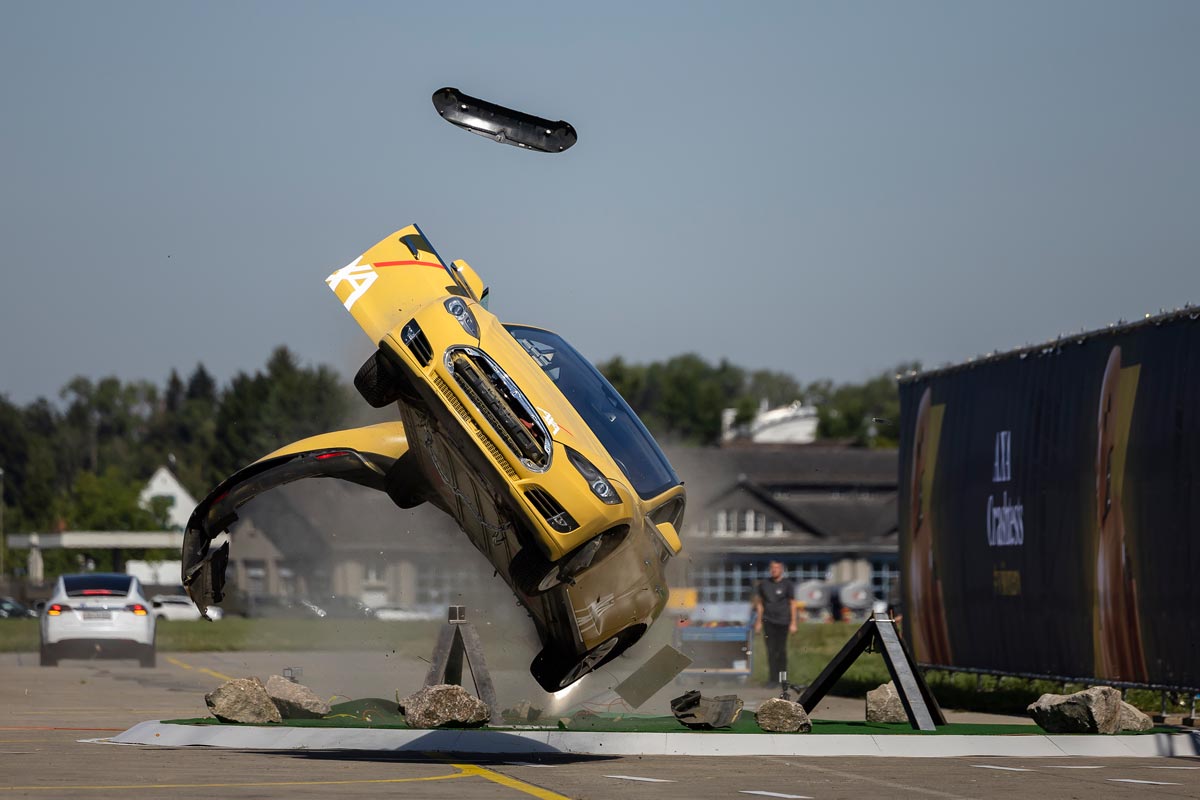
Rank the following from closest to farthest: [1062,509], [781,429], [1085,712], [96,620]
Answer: [1085,712], [1062,509], [96,620], [781,429]

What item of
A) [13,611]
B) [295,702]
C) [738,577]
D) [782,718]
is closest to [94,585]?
[295,702]

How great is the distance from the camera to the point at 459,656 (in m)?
16.8

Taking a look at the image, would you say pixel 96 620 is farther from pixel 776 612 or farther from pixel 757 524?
pixel 757 524

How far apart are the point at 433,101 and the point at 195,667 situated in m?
18.2

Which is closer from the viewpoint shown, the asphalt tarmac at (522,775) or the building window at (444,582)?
the asphalt tarmac at (522,775)

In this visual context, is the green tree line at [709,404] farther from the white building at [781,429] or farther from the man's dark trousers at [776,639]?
the man's dark trousers at [776,639]

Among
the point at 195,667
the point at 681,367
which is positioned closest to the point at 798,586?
the point at 195,667

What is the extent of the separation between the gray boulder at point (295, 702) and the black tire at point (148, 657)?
13443 millimetres

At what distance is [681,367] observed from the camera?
185 meters

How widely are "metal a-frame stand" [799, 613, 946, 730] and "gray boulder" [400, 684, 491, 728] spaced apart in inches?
130

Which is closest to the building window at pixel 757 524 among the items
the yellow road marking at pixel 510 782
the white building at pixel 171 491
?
the white building at pixel 171 491

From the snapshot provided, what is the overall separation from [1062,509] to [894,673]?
4635mm

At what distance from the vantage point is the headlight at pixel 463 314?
13445 mm

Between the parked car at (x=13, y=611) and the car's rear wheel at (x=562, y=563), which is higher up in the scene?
the car's rear wheel at (x=562, y=563)
